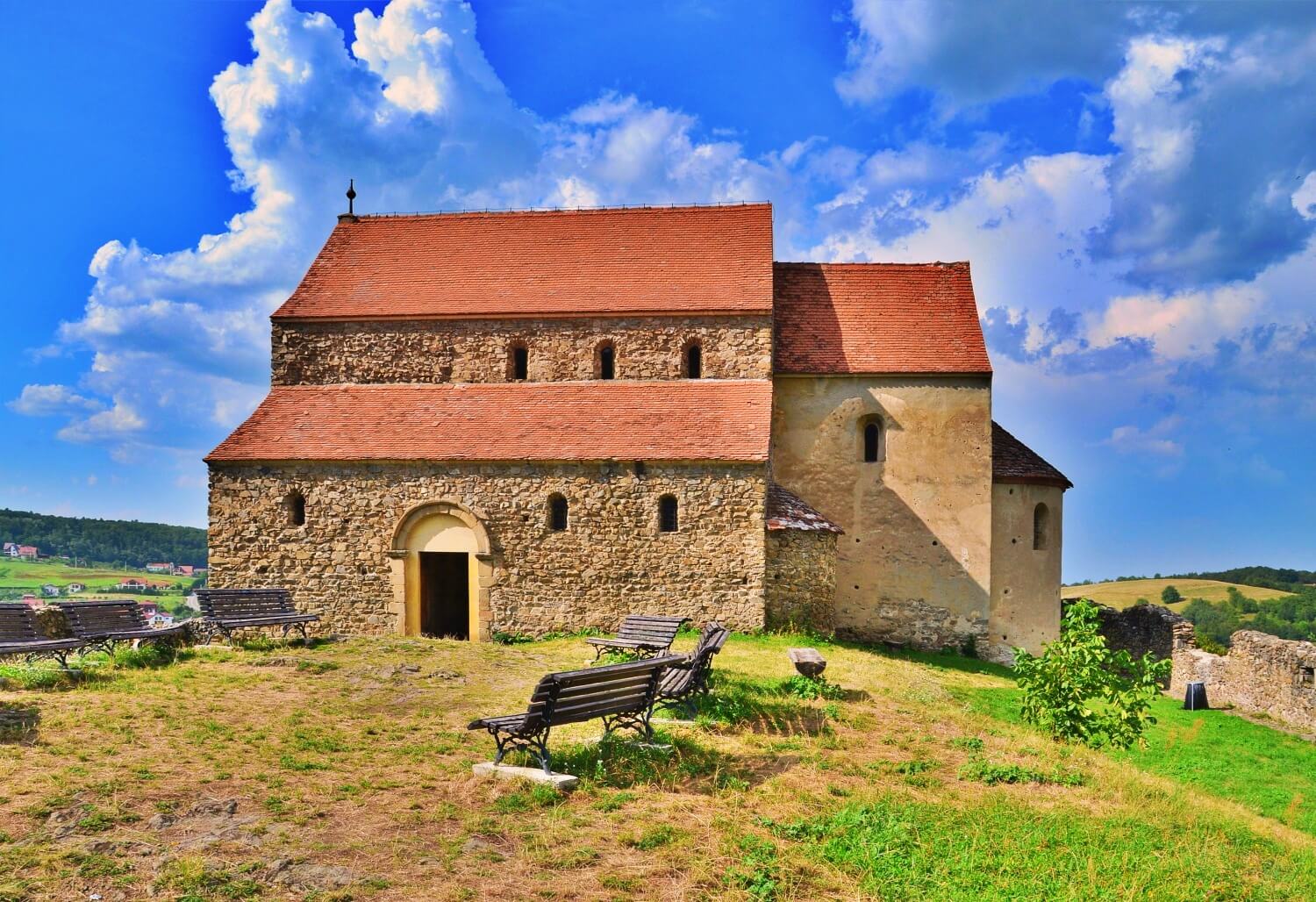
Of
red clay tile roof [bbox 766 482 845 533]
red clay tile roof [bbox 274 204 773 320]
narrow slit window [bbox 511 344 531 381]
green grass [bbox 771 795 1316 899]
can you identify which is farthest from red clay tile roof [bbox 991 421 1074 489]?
green grass [bbox 771 795 1316 899]

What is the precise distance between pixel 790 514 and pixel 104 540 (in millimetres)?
62380

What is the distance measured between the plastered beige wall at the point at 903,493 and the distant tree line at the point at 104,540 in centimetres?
5661

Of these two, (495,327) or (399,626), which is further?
(495,327)

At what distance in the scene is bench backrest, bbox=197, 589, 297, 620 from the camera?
619 inches

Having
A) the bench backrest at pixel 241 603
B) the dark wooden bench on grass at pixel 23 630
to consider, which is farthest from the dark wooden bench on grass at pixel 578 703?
the bench backrest at pixel 241 603

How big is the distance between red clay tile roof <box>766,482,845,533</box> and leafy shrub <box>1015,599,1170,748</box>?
8.14 m

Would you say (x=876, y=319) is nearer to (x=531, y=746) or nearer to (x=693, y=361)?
(x=693, y=361)

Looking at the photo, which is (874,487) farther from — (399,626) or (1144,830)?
(1144,830)

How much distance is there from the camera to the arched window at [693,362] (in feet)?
69.8

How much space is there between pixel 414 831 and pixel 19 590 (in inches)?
2149

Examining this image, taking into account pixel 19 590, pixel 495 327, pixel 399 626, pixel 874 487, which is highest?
pixel 495 327

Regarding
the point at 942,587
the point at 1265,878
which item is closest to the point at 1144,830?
the point at 1265,878

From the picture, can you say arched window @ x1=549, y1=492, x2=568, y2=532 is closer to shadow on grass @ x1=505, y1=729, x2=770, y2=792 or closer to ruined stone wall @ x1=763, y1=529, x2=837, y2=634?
ruined stone wall @ x1=763, y1=529, x2=837, y2=634

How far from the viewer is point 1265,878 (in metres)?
6.83
